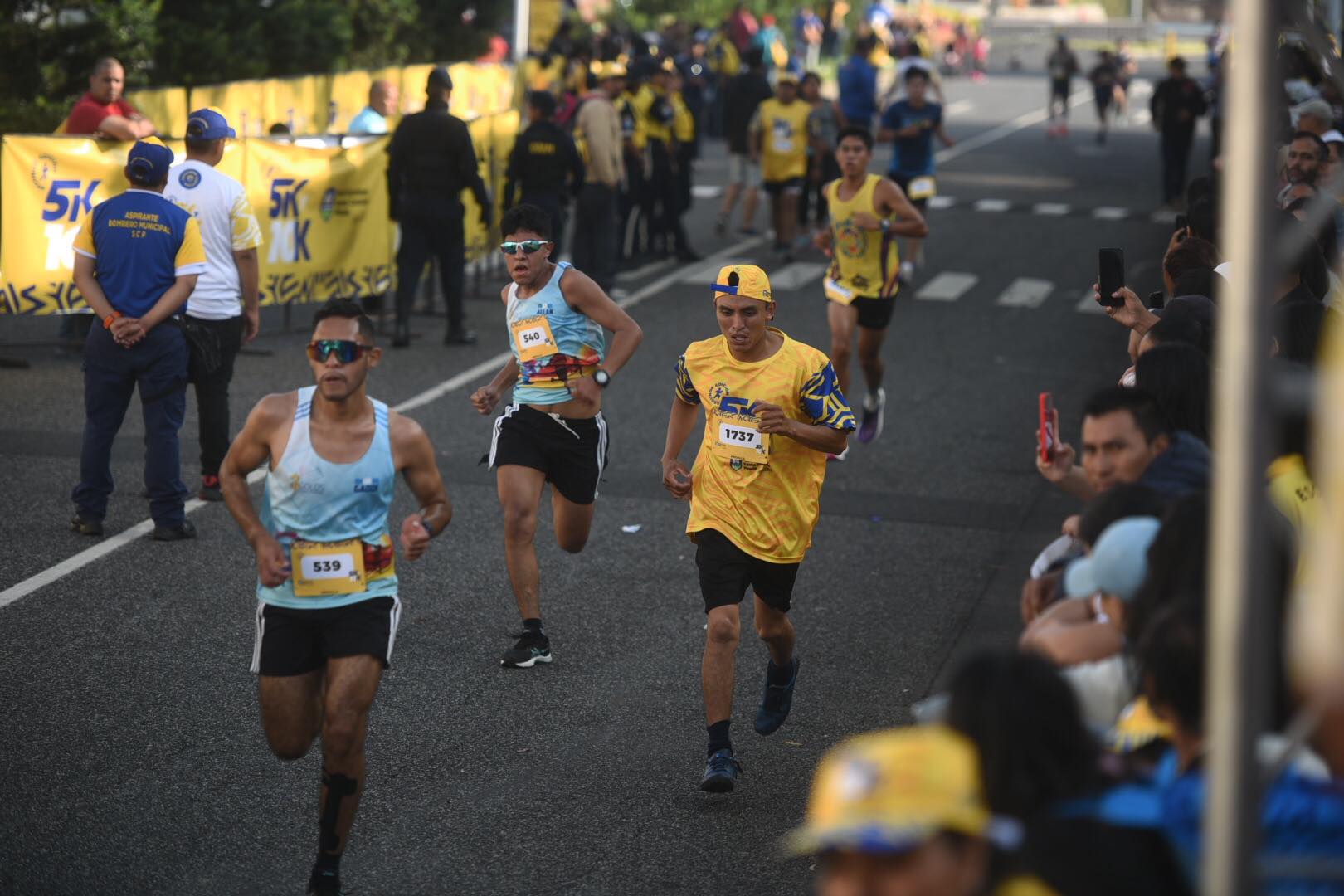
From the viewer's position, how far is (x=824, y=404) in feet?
23.7

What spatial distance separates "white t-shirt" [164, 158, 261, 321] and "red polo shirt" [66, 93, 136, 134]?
442cm

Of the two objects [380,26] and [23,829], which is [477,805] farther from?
[380,26]

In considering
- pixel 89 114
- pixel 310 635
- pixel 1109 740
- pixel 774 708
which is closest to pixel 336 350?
pixel 310 635

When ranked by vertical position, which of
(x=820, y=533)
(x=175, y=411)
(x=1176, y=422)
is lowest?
(x=820, y=533)

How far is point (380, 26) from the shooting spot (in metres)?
29.4

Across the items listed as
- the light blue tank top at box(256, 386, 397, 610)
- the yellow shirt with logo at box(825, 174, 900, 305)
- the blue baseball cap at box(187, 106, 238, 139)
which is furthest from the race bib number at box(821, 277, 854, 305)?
the light blue tank top at box(256, 386, 397, 610)

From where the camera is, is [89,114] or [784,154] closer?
[89,114]

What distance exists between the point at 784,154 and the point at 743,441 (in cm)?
1458

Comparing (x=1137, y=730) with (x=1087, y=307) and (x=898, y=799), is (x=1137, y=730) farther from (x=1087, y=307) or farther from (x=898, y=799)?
(x=1087, y=307)

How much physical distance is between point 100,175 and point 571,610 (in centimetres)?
705

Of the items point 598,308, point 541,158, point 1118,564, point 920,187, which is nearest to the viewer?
point 1118,564

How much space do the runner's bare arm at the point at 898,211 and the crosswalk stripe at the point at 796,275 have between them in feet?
20.8

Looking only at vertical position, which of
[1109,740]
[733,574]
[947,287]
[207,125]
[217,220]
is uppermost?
[207,125]

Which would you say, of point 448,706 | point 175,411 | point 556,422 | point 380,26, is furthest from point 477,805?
point 380,26
